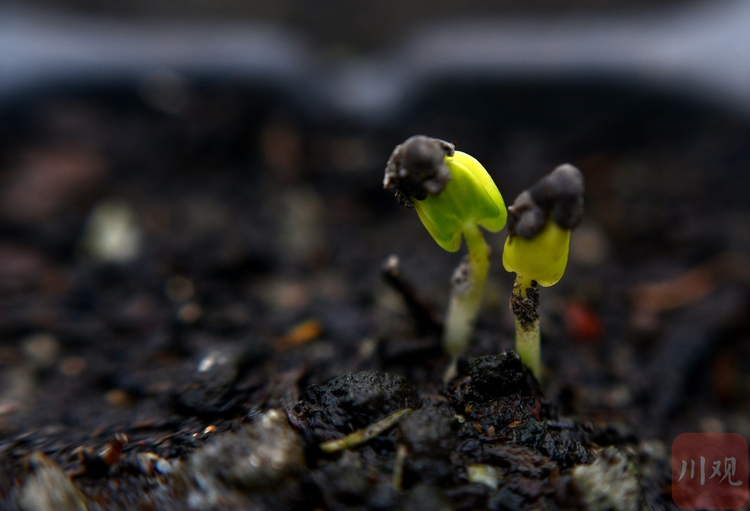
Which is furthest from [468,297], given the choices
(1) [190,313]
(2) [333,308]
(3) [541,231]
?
(1) [190,313]

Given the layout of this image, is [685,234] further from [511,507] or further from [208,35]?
[208,35]

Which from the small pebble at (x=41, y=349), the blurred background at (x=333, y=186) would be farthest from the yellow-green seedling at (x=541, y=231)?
the small pebble at (x=41, y=349)

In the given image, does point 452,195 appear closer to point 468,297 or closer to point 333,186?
point 468,297

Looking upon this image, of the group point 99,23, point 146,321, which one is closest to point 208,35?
point 99,23

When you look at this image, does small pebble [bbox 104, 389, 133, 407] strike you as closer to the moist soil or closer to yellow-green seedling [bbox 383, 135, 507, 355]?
the moist soil

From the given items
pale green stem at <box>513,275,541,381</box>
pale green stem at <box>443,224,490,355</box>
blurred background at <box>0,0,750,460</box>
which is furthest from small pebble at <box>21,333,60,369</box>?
pale green stem at <box>513,275,541,381</box>

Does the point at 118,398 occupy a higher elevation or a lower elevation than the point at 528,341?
higher

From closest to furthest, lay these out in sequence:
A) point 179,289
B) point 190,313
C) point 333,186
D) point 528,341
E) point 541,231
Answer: point 541,231 < point 528,341 < point 190,313 < point 179,289 < point 333,186
